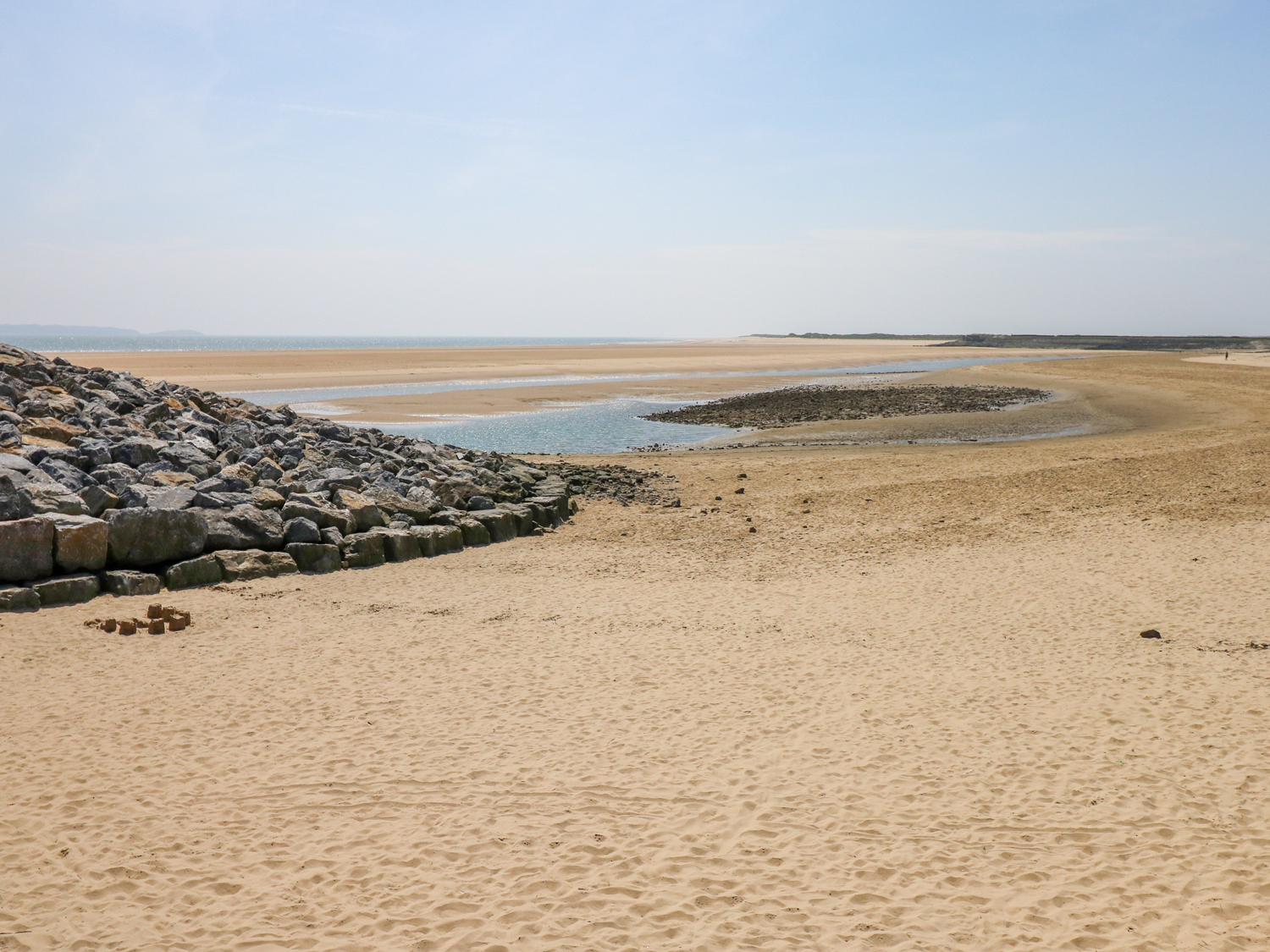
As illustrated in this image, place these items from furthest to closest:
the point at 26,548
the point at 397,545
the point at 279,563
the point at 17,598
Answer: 1. the point at 397,545
2. the point at 279,563
3. the point at 26,548
4. the point at 17,598

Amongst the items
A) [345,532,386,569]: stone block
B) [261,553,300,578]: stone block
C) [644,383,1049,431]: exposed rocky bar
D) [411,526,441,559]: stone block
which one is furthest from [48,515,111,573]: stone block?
[644,383,1049,431]: exposed rocky bar

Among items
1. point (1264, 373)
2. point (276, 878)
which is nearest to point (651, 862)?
point (276, 878)

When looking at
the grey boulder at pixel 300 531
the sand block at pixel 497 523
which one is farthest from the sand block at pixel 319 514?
the sand block at pixel 497 523

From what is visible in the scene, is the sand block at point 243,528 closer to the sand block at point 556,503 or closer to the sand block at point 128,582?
the sand block at point 128,582

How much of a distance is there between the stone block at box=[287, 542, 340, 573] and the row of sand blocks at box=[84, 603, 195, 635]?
259 cm

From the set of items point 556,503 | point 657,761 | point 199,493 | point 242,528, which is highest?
point 199,493

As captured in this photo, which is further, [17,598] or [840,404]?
[840,404]

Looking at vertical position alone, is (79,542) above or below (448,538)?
above

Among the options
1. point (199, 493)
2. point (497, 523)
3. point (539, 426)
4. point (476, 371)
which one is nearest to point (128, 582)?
point (199, 493)

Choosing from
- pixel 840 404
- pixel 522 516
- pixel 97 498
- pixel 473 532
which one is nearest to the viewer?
pixel 97 498

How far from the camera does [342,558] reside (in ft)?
43.8

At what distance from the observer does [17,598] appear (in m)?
10.3

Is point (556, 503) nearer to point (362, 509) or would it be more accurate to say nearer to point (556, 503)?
point (556, 503)

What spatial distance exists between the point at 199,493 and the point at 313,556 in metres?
2.02
